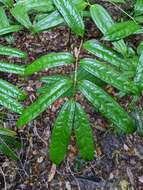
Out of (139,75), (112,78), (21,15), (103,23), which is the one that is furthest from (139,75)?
(21,15)

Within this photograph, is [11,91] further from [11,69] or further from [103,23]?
[103,23]

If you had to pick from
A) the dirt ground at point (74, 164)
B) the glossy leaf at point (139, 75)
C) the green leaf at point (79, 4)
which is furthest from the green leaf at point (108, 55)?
the dirt ground at point (74, 164)

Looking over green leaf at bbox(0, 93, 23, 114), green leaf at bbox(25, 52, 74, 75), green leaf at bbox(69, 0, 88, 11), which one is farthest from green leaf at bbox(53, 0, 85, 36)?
green leaf at bbox(0, 93, 23, 114)

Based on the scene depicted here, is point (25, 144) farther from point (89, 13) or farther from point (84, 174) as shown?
point (89, 13)

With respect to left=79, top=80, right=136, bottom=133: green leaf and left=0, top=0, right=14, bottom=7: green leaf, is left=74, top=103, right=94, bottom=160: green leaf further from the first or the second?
left=0, top=0, right=14, bottom=7: green leaf

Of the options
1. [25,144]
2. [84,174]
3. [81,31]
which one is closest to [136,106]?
[84,174]

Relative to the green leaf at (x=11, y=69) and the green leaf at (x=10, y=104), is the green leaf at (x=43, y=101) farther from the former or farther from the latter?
the green leaf at (x=11, y=69)
